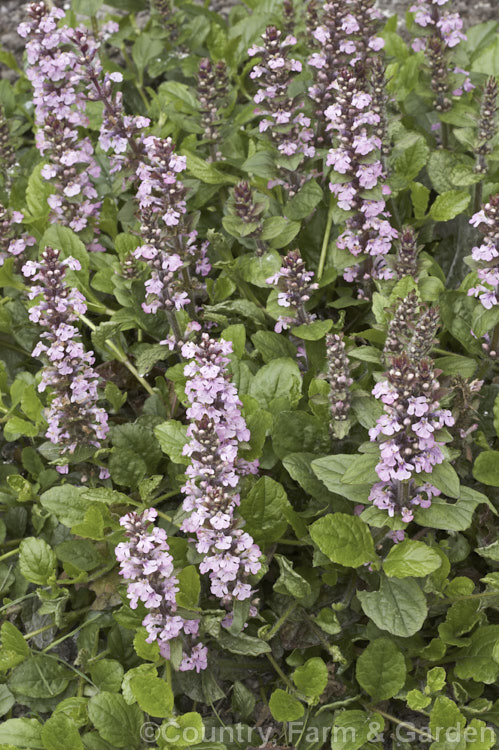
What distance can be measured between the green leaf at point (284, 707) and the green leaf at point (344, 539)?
0.63 m

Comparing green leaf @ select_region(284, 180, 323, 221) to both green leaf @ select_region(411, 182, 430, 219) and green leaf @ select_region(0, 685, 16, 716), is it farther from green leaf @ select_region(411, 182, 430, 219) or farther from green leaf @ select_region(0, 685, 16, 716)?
green leaf @ select_region(0, 685, 16, 716)

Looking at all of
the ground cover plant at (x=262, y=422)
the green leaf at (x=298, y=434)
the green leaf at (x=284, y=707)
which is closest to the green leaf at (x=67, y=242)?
the ground cover plant at (x=262, y=422)

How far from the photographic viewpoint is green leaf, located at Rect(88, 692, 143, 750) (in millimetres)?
3316

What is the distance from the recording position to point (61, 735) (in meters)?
3.24

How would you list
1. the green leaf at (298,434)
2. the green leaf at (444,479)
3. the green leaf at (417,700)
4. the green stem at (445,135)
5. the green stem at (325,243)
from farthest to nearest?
the green stem at (445,135) → the green stem at (325,243) → the green leaf at (298,434) → the green leaf at (417,700) → the green leaf at (444,479)

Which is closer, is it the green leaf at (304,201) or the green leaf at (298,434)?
the green leaf at (298,434)

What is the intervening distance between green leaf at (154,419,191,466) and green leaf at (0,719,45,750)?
4.39 feet

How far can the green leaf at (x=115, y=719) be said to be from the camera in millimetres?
3316

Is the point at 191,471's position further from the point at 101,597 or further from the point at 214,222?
the point at 214,222

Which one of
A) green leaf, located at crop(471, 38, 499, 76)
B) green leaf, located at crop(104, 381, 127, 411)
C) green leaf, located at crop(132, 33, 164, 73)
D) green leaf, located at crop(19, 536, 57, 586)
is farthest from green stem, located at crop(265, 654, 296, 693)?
green leaf, located at crop(132, 33, 164, 73)

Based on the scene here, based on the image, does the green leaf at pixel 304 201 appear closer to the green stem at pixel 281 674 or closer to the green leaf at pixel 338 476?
the green leaf at pixel 338 476

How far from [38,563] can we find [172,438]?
0.89 meters

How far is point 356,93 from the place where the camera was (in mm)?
3791

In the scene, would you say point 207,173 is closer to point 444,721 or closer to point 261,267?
point 261,267
